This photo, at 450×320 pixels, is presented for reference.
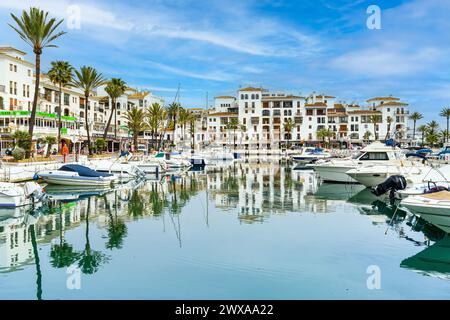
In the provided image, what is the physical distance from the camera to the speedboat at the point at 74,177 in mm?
34188

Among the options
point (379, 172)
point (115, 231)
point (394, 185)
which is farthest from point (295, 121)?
point (115, 231)

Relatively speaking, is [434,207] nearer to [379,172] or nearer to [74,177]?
[379,172]

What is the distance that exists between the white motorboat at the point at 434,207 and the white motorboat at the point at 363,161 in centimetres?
1910

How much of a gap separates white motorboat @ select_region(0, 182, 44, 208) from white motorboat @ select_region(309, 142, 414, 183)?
24147mm

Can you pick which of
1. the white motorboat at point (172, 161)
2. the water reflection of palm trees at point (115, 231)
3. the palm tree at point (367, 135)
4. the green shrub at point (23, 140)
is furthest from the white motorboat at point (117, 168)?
the palm tree at point (367, 135)

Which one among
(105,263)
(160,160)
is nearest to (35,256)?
(105,263)

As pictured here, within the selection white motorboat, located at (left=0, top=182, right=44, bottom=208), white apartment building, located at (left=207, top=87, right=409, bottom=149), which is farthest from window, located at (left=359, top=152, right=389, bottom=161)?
white apartment building, located at (left=207, top=87, right=409, bottom=149)

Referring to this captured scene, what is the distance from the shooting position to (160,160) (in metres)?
53.4

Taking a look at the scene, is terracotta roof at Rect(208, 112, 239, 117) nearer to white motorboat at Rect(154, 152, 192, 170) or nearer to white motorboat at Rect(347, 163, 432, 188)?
white motorboat at Rect(154, 152, 192, 170)

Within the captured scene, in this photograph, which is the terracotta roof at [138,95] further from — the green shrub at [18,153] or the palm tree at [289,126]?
the green shrub at [18,153]

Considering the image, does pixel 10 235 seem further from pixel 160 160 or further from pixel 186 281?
pixel 160 160

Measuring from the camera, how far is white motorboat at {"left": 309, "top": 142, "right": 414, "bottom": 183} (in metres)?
35.4

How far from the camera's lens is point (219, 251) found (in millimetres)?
15094

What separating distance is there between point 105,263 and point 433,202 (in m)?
11.9
